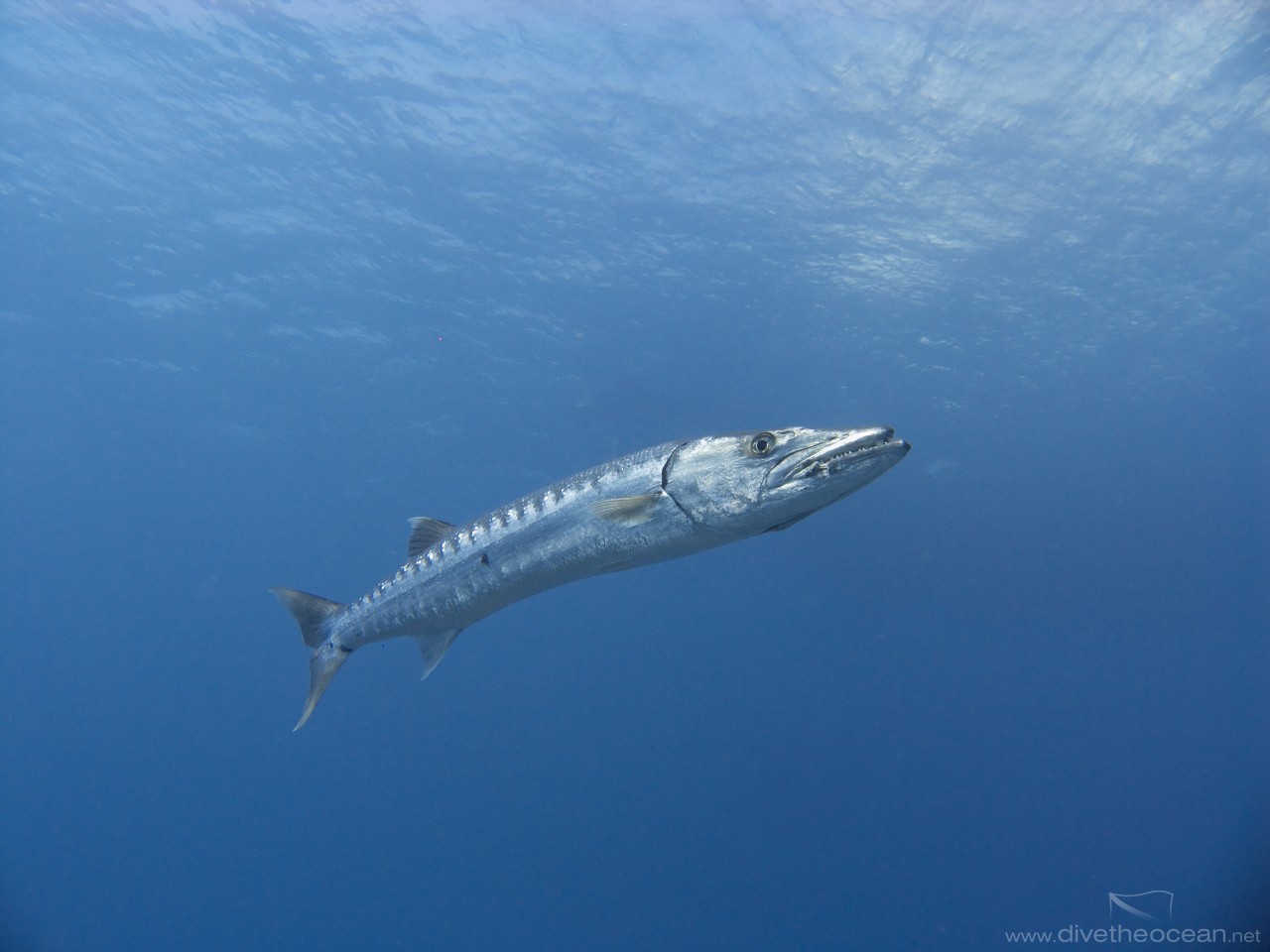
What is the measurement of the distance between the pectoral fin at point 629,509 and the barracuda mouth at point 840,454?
71cm

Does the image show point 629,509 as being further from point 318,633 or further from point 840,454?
point 318,633

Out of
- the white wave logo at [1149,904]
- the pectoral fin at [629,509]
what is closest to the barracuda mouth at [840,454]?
the pectoral fin at [629,509]

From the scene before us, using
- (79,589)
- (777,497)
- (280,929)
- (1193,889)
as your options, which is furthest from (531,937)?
(79,589)

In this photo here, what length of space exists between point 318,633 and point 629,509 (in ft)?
10.1

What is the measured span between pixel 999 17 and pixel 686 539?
12892mm

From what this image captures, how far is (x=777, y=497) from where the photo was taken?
302 centimetres

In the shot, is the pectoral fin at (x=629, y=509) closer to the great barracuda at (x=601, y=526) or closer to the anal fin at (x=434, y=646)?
→ the great barracuda at (x=601, y=526)

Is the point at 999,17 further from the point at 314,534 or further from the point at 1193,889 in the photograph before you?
the point at 314,534

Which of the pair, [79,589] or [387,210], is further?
[79,589]

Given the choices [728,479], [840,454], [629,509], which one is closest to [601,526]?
[629,509]

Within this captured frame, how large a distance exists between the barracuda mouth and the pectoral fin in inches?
27.9

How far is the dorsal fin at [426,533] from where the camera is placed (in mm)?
4672

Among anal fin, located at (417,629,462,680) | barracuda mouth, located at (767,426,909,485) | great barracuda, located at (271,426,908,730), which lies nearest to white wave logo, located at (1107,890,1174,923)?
anal fin, located at (417,629,462,680)

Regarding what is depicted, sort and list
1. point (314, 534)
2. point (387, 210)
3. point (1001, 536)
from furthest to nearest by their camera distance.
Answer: point (314, 534), point (1001, 536), point (387, 210)
